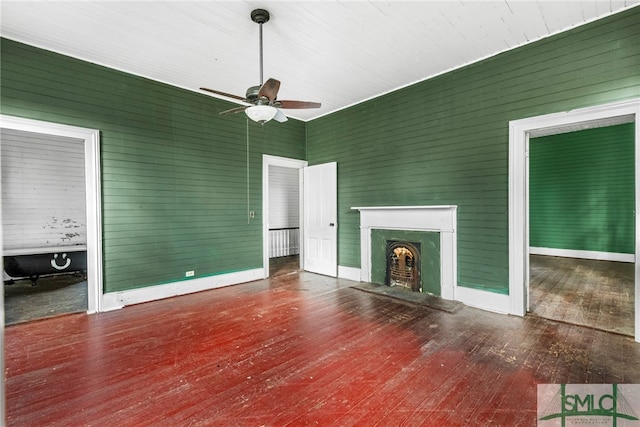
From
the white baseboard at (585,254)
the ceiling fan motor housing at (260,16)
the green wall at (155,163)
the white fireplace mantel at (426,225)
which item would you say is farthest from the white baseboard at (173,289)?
the white baseboard at (585,254)

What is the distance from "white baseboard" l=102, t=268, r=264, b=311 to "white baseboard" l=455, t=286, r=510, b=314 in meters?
3.36

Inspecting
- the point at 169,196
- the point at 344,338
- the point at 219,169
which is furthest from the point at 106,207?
the point at 344,338

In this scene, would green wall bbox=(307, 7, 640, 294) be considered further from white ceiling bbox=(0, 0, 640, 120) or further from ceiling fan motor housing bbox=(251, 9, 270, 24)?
ceiling fan motor housing bbox=(251, 9, 270, 24)

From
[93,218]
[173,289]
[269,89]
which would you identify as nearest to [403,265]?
[269,89]

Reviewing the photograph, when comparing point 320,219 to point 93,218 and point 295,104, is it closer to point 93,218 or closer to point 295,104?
point 295,104

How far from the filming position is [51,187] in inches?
252

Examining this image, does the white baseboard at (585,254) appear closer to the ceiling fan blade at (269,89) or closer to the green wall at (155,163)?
the green wall at (155,163)

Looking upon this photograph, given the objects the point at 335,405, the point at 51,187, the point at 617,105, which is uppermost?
the point at 617,105

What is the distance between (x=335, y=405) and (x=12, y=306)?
480 centimetres

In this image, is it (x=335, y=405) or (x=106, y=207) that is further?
(x=106, y=207)

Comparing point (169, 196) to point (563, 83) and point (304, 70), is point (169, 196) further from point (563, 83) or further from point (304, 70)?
point (563, 83)

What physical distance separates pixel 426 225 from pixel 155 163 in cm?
407

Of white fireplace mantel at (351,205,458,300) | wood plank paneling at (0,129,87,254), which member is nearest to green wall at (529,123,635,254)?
white fireplace mantel at (351,205,458,300)

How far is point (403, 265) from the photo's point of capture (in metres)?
5.01
